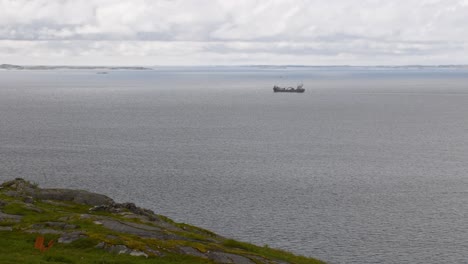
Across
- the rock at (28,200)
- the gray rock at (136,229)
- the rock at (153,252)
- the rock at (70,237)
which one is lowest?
the rock at (28,200)

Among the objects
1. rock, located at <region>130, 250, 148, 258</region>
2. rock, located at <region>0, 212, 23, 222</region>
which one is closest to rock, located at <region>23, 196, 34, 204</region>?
rock, located at <region>0, 212, 23, 222</region>

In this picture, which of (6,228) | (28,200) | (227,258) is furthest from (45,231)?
(28,200)

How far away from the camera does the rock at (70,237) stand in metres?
40.3

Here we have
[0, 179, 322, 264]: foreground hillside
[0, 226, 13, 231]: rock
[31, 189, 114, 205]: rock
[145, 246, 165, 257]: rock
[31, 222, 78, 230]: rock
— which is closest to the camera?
[0, 179, 322, 264]: foreground hillside

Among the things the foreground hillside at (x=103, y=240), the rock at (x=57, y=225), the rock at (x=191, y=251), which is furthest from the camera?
the rock at (x=57, y=225)

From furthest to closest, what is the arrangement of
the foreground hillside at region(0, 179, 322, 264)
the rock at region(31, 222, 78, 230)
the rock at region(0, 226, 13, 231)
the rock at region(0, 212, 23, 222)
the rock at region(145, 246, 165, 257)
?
1. the rock at region(0, 212, 23, 222)
2. the rock at region(31, 222, 78, 230)
3. the rock at region(0, 226, 13, 231)
4. the rock at region(145, 246, 165, 257)
5. the foreground hillside at region(0, 179, 322, 264)

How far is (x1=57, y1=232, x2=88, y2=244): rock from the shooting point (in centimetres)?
4031

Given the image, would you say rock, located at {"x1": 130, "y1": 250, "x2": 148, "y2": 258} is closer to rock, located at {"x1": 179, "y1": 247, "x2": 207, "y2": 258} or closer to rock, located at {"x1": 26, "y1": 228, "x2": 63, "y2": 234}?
rock, located at {"x1": 179, "y1": 247, "x2": 207, "y2": 258}

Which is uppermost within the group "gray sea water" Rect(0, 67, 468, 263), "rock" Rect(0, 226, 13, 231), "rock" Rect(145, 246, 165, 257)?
"rock" Rect(0, 226, 13, 231)

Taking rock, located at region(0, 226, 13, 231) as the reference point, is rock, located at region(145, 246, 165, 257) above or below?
below

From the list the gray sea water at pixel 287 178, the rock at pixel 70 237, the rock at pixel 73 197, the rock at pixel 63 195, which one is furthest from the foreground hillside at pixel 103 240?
the gray sea water at pixel 287 178

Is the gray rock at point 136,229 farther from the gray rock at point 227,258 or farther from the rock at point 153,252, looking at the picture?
the rock at point 153,252

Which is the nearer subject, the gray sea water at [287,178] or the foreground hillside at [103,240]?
the foreground hillside at [103,240]

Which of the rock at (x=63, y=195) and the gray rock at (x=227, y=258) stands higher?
the gray rock at (x=227, y=258)
